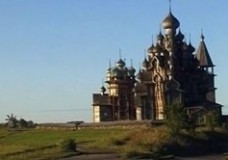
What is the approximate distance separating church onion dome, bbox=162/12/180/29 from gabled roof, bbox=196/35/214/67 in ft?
22.1

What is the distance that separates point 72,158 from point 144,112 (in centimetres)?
3598

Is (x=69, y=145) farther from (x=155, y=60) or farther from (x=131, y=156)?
(x=155, y=60)

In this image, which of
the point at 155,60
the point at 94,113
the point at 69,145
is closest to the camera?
the point at 69,145

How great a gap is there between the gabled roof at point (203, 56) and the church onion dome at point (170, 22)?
6.75 metres

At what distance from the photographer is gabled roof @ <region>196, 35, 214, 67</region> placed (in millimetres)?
85562

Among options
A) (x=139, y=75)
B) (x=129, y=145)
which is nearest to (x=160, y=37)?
(x=139, y=75)

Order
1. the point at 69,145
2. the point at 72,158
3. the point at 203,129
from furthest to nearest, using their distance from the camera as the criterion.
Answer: the point at 203,129 < the point at 69,145 < the point at 72,158

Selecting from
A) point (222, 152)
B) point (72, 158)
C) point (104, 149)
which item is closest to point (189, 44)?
point (222, 152)

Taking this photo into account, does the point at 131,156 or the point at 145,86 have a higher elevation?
the point at 145,86

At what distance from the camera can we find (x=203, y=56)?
86.5m

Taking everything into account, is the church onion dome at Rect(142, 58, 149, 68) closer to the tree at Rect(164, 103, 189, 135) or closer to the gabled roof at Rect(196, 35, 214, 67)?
the gabled roof at Rect(196, 35, 214, 67)

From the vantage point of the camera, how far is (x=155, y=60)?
79.8m

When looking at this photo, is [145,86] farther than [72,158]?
Yes

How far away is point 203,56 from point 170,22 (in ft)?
27.8
